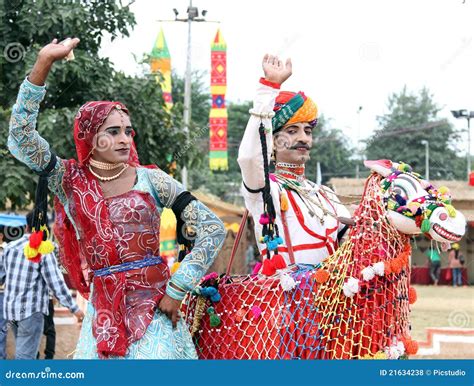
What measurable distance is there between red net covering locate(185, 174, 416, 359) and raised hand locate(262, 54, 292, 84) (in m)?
0.65

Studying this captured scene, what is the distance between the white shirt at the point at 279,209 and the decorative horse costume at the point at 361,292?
0.88 feet

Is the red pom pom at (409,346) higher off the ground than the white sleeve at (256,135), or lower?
lower

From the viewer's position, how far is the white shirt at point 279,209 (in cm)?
464

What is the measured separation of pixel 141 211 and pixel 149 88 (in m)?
5.74

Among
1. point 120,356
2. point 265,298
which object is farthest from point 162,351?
point 265,298

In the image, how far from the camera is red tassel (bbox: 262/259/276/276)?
4566mm

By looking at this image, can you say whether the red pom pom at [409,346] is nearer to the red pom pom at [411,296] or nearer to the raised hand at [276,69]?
the red pom pom at [411,296]

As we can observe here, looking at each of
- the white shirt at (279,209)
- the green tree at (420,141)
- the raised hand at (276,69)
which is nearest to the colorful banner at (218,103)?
the green tree at (420,141)

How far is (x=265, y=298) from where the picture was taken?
4605 millimetres

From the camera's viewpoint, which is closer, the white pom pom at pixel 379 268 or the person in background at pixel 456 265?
the white pom pom at pixel 379 268

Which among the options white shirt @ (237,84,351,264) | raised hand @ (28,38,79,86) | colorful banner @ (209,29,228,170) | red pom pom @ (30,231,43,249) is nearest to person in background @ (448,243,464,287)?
colorful banner @ (209,29,228,170)

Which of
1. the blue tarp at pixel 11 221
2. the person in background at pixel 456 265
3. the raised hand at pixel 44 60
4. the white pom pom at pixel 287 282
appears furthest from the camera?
the person in background at pixel 456 265

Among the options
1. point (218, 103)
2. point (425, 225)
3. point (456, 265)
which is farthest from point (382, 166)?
point (456, 265)

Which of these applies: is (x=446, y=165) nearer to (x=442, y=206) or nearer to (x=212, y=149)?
(x=212, y=149)
